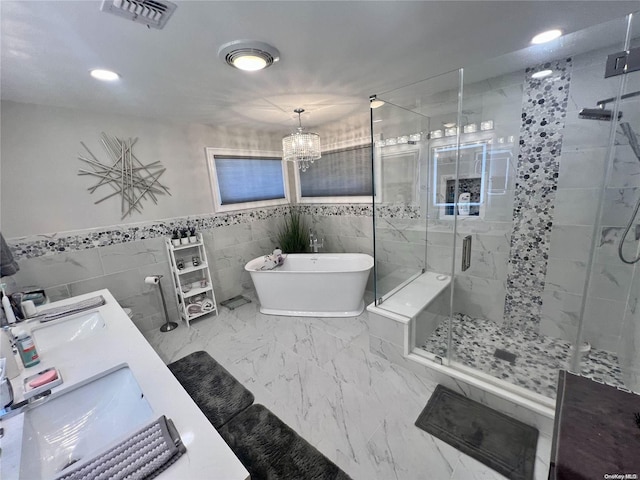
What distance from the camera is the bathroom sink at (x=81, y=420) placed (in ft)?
3.24

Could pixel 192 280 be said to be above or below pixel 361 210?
below

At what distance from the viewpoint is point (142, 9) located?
3.96 ft

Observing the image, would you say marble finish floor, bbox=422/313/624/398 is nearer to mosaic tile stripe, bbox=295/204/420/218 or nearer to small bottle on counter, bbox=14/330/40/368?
mosaic tile stripe, bbox=295/204/420/218

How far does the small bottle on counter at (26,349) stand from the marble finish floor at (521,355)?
2715 millimetres

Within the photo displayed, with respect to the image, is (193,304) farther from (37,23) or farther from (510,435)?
(510,435)

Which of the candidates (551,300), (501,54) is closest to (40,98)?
(501,54)

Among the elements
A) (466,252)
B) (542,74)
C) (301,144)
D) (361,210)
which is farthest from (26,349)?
(542,74)

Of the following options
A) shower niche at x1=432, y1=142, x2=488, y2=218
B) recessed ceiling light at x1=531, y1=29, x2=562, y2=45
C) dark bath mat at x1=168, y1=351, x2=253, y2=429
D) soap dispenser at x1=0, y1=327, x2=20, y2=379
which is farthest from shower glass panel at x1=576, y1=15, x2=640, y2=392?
soap dispenser at x1=0, y1=327, x2=20, y2=379

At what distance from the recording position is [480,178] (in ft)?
8.86

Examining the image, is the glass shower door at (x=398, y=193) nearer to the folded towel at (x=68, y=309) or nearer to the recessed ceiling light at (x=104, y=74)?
the recessed ceiling light at (x=104, y=74)

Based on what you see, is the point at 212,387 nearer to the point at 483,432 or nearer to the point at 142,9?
the point at 483,432

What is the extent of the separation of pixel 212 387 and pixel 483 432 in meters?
2.09

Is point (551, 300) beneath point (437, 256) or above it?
beneath

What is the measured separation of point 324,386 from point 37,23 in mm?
2869
